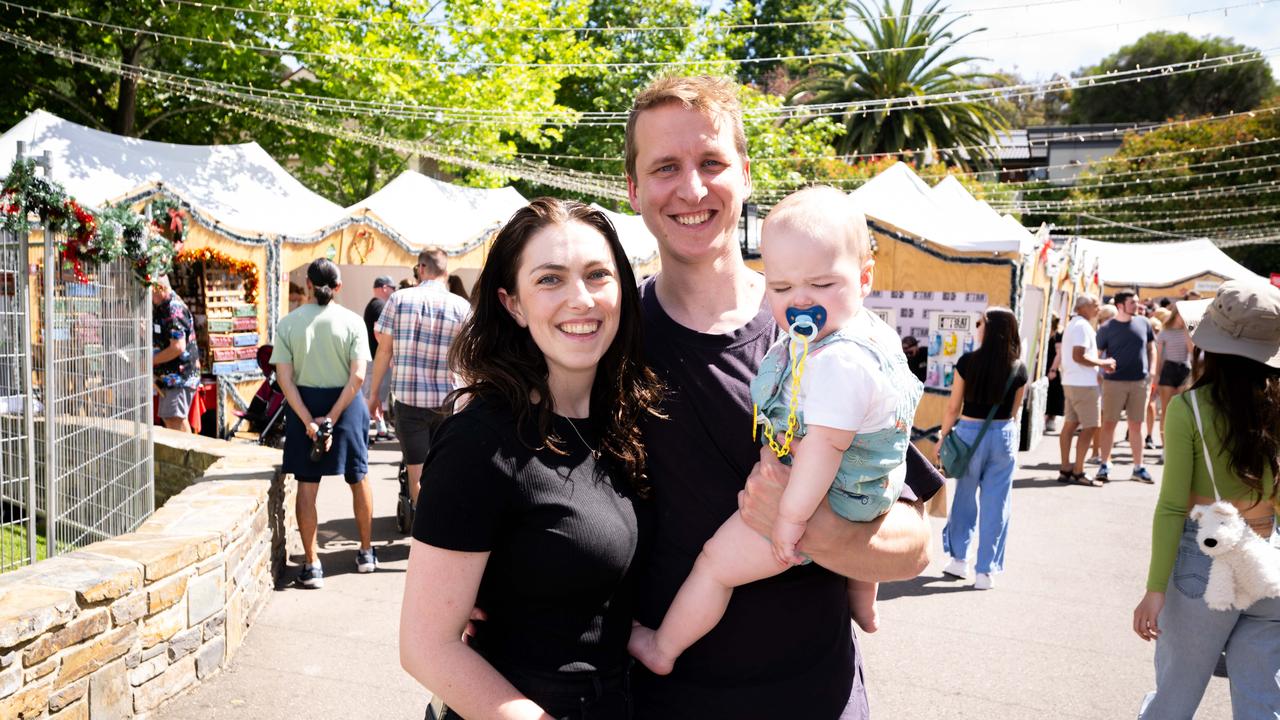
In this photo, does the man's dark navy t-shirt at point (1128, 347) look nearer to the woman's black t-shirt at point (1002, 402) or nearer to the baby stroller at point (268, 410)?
the woman's black t-shirt at point (1002, 402)

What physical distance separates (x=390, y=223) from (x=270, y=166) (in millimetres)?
1897

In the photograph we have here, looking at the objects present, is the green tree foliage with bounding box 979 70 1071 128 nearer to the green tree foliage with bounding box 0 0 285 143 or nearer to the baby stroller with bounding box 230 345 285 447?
the green tree foliage with bounding box 0 0 285 143

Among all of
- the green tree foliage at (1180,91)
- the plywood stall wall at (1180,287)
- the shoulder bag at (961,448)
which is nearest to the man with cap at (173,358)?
the shoulder bag at (961,448)

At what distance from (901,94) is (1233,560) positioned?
134ft

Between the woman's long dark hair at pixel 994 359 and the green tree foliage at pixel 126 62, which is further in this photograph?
the green tree foliage at pixel 126 62

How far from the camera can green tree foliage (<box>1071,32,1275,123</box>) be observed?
175ft

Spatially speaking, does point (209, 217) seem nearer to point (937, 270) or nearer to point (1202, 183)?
point (937, 270)

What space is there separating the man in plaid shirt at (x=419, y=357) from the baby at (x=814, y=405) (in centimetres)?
500

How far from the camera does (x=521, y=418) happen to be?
1.85 metres

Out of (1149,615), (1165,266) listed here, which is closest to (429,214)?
(1149,615)

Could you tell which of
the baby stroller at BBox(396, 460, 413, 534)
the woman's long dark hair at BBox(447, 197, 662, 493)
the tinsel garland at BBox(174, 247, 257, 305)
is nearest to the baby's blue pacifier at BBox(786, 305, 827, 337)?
the woman's long dark hair at BBox(447, 197, 662, 493)

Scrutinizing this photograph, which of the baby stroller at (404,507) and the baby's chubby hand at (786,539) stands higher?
the baby's chubby hand at (786,539)

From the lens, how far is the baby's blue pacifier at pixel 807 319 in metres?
1.94

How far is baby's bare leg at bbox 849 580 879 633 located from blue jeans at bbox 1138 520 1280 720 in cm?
153
